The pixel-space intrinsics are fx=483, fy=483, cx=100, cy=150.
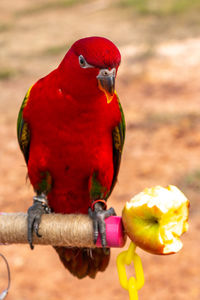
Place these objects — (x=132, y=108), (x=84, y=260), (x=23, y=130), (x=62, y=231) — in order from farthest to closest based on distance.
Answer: (x=132, y=108), (x=84, y=260), (x=23, y=130), (x=62, y=231)

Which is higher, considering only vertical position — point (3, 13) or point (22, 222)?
point (22, 222)

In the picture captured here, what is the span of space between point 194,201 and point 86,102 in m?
2.77

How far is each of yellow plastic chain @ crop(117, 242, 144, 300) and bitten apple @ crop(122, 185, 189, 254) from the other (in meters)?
0.05

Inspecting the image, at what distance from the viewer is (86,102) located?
2.04 meters

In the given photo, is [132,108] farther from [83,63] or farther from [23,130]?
[83,63]

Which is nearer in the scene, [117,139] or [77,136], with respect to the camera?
[77,136]

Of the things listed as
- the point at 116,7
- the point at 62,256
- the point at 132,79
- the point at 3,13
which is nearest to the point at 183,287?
the point at 62,256

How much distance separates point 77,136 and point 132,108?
456 cm

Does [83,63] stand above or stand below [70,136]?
above

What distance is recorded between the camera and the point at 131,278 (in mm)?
1459

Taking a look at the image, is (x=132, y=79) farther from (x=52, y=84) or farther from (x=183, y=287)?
(x=52, y=84)

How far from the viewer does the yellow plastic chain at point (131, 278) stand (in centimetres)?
146

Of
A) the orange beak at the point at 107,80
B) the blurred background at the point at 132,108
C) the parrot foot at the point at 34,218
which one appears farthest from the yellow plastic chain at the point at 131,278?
the blurred background at the point at 132,108

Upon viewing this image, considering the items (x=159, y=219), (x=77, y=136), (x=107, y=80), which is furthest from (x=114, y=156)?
(x=159, y=219)
